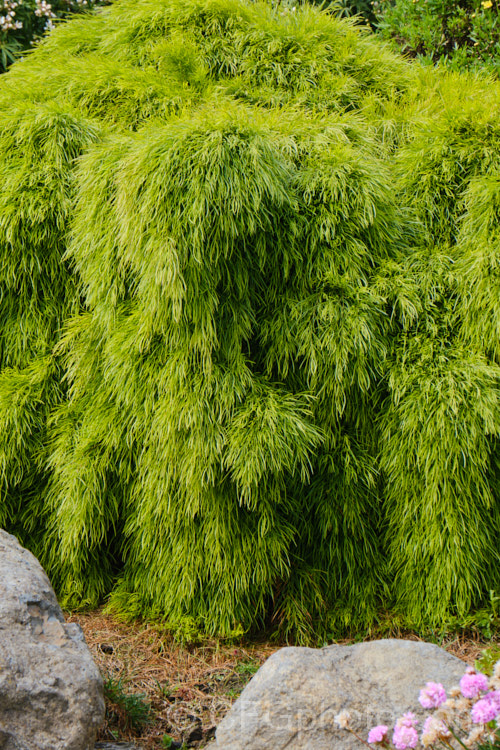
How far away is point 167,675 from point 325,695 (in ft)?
1.98

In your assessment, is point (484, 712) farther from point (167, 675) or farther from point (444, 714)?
point (167, 675)

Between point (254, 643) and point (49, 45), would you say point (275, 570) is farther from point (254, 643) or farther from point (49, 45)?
point (49, 45)

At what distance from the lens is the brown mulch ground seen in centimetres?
157

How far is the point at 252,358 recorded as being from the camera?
1.94 m

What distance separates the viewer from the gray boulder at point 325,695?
52.3 inches

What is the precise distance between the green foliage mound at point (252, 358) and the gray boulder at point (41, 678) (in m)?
0.51

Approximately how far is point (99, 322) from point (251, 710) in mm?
1161

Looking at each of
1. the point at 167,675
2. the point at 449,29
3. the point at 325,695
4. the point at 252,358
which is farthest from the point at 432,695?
the point at 449,29

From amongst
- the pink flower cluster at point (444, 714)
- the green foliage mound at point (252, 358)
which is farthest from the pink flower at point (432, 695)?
the green foliage mound at point (252, 358)

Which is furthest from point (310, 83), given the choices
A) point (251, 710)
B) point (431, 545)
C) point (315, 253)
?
point (251, 710)

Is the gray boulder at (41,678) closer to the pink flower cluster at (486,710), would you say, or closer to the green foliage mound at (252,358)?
the green foliage mound at (252,358)

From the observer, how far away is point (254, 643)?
195 cm

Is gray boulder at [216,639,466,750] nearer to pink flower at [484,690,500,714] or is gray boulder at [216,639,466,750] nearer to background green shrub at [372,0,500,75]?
pink flower at [484,690,500,714]

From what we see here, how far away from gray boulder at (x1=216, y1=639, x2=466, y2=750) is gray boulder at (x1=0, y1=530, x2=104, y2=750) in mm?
295
